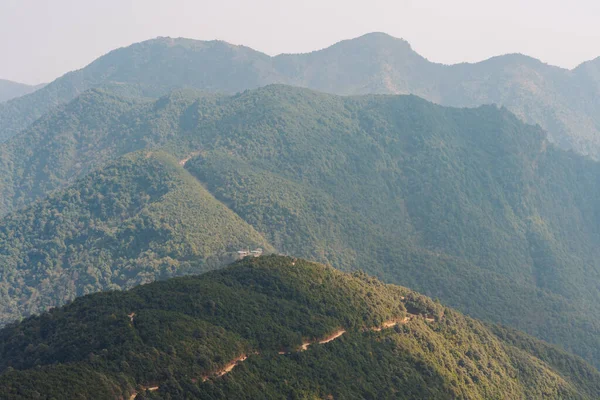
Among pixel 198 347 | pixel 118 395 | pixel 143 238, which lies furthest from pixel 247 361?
pixel 143 238

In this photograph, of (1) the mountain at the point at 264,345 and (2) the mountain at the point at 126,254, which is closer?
(1) the mountain at the point at 264,345

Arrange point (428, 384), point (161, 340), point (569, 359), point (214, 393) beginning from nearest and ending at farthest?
point (214, 393) < point (161, 340) < point (428, 384) < point (569, 359)

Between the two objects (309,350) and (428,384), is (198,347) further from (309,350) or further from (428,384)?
(428,384)

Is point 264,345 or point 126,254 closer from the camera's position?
point 264,345

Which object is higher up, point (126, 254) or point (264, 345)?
point (264, 345)

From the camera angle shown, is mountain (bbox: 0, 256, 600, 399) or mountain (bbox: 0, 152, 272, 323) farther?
mountain (bbox: 0, 152, 272, 323)

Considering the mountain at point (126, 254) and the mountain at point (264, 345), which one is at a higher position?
the mountain at point (264, 345)

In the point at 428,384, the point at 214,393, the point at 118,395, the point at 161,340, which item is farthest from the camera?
the point at 428,384

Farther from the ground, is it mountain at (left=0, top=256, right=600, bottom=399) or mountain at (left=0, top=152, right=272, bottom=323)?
mountain at (left=0, top=256, right=600, bottom=399)
